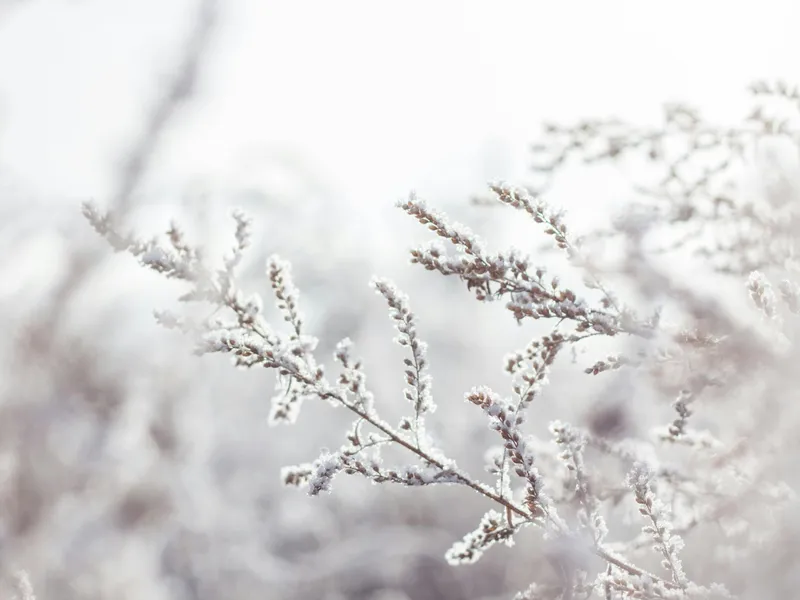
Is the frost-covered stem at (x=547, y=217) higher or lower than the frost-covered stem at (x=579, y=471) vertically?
higher

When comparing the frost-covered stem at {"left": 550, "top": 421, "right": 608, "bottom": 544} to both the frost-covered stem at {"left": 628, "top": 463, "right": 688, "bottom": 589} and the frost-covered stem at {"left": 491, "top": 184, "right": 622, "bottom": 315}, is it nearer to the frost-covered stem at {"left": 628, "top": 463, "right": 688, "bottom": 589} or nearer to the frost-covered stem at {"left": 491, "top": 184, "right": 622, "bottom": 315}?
the frost-covered stem at {"left": 628, "top": 463, "right": 688, "bottom": 589}

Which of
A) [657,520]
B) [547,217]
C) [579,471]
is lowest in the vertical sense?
[657,520]

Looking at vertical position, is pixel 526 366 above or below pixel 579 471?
above

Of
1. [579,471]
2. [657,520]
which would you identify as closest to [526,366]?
[579,471]

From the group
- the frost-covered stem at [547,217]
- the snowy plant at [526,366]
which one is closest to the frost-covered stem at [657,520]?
the snowy plant at [526,366]

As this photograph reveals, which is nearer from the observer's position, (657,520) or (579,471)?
(657,520)

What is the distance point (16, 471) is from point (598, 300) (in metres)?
6.04

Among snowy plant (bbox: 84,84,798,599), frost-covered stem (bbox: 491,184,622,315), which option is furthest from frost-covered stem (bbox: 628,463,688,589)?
frost-covered stem (bbox: 491,184,622,315)

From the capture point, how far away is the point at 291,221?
777 centimetres

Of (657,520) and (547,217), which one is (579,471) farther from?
(547,217)

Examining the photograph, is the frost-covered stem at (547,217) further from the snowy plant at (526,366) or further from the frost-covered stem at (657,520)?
the frost-covered stem at (657,520)

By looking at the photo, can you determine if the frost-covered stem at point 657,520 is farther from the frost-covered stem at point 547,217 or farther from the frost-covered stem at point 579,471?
the frost-covered stem at point 547,217

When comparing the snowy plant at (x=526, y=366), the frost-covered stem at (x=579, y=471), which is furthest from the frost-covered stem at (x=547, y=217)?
the frost-covered stem at (x=579, y=471)

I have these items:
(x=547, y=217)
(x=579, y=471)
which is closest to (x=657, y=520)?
(x=579, y=471)
